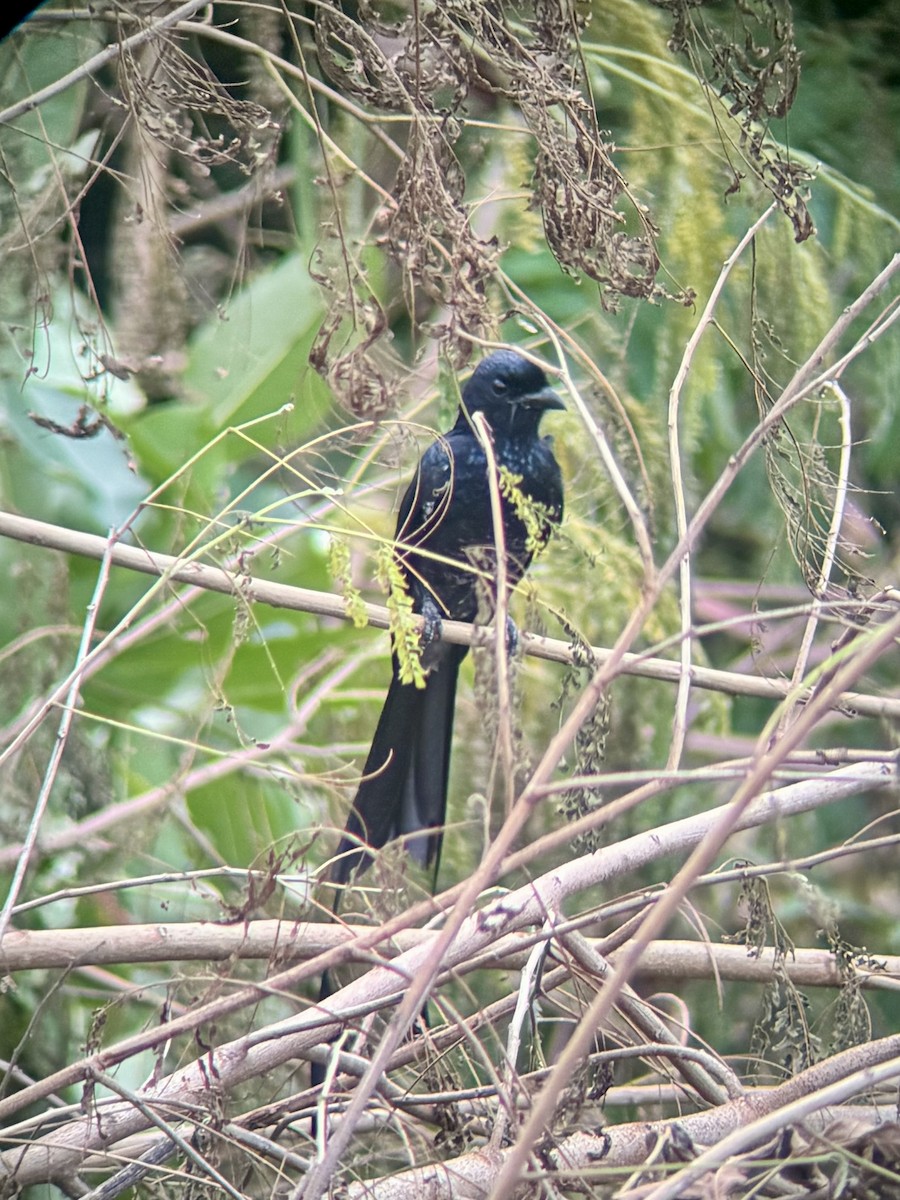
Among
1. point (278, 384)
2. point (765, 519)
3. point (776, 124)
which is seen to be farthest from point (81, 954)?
point (765, 519)

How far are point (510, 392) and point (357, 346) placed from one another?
3.07 ft

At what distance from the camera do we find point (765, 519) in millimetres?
3646

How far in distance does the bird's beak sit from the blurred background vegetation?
0.11 m

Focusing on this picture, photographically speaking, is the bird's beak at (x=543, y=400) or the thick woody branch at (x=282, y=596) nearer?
the thick woody branch at (x=282, y=596)

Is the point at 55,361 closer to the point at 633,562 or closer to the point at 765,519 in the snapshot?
the point at 633,562

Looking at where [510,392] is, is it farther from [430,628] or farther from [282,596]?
[282,596]

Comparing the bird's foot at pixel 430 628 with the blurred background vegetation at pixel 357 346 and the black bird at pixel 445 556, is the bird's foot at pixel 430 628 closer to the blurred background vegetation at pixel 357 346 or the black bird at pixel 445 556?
the black bird at pixel 445 556

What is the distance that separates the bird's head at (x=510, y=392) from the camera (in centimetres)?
A: 240

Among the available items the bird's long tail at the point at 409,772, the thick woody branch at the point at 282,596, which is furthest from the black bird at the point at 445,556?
the thick woody branch at the point at 282,596

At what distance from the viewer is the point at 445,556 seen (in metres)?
2.17

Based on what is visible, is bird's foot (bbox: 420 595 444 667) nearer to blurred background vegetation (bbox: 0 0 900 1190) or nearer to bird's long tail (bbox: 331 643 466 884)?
bird's long tail (bbox: 331 643 466 884)

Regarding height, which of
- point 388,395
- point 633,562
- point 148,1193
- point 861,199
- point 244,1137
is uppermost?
point 861,199

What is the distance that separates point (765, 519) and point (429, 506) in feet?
5.90

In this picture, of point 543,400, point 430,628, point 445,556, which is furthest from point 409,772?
point 543,400
